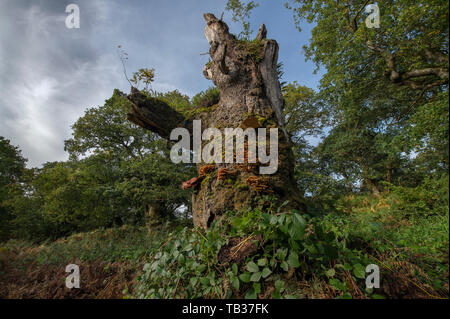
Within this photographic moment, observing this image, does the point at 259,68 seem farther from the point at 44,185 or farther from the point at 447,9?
the point at 44,185

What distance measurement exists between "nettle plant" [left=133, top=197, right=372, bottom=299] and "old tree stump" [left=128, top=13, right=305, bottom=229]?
754mm

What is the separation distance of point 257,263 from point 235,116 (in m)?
2.55

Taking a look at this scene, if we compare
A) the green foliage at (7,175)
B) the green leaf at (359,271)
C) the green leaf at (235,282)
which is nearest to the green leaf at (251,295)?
the green leaf at (235,282)

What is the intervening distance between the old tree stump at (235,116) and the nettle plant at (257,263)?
2.48 ft

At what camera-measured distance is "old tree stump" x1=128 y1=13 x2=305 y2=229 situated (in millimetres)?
2471

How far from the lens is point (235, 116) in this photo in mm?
3262

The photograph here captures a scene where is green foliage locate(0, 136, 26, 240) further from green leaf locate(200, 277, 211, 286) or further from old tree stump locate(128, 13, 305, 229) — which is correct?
green leaf locate(200, 277, 211, 286)

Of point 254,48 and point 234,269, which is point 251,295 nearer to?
point 234,269

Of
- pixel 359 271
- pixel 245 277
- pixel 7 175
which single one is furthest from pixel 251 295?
pixel 7 175

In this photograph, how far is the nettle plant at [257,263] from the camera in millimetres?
1241

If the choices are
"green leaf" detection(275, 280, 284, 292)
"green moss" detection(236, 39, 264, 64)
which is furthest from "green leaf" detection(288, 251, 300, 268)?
"green moss" detection(236, 39, 264, 64)

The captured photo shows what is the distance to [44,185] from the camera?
27.8 feet

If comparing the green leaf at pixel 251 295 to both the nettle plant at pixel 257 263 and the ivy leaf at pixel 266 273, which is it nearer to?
the nettle plant at pixel 257 263
